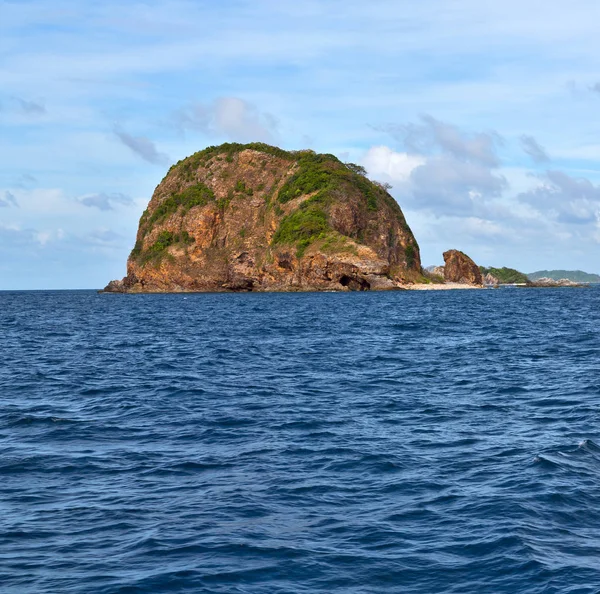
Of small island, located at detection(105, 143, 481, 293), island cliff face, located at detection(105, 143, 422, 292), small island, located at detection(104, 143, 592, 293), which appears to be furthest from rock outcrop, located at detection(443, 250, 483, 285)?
island cliff face, located at detection(105, 143, 422, 292)

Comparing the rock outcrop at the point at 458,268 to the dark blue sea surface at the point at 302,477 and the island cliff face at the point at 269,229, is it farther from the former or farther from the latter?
the dark blue sea surface at the point at 302,477

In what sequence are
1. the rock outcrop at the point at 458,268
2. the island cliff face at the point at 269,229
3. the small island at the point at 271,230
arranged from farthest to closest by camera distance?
the rock outcrop at the point at 458,268 < the island cliff face at the point at 269,229 < the small island at the point at 271,230

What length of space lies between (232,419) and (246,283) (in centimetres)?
14833

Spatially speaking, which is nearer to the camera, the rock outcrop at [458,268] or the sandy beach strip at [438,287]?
the sandy beach strip at [438,287]

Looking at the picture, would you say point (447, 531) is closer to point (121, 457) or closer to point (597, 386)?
point (121, 457)

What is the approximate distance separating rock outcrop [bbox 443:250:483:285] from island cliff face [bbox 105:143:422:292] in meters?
9.80

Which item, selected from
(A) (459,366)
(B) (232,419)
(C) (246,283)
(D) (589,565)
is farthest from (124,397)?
(C) (246,283)

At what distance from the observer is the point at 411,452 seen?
18.3 meters

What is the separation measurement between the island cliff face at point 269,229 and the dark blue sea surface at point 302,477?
122 meters

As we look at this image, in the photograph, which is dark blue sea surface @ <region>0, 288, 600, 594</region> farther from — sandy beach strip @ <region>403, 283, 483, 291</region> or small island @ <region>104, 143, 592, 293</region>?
sandy beach strip @ <region>403, 283, 483, 291</region>

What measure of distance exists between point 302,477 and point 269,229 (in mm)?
161738

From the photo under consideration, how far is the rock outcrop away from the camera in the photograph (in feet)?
621

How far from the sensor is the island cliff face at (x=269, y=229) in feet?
518

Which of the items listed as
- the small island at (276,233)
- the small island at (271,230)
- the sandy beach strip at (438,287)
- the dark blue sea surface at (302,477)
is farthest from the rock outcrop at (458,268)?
the dark blue sea surface at (302,477)
